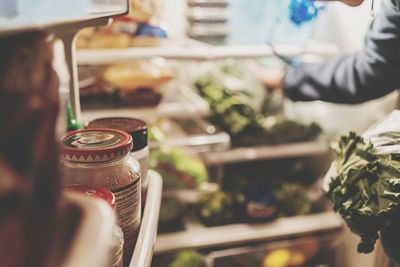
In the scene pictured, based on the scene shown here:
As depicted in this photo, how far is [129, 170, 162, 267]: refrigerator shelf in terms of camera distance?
524 mm

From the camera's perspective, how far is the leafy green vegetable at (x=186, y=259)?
1.45m

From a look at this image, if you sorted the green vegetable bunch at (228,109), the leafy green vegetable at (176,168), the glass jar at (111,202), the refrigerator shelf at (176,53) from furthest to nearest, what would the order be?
the green vegetable bunch at (228,109), the leafy green vegetable at (176,168), the refrigerator shelf at (176,53), the glass jar at (111,202)

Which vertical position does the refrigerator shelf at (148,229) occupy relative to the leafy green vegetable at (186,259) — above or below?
above

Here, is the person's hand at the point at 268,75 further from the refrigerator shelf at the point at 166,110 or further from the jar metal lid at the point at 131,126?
the jar metal lid at the point at 131,126

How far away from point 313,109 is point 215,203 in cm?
61

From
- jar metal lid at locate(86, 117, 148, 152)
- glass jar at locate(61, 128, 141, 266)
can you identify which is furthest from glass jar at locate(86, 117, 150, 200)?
glass jar at locate(61, 128, 141, 266)

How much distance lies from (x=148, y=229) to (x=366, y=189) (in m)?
0.34

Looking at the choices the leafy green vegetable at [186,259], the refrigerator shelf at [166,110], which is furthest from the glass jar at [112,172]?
the leafy green vegetable at [186,259]

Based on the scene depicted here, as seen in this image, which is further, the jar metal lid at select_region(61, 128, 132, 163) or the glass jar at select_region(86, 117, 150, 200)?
the glass jar at select_region(86, 117, 150, 200)

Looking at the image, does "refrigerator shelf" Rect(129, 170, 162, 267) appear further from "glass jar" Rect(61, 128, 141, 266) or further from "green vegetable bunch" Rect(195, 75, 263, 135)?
"green vegetable bunch" Rect(195, 75, 263, 135)

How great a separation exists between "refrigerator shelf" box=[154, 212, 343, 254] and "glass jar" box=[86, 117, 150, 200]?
0.83m

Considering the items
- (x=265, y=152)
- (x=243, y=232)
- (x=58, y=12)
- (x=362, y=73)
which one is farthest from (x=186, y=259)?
(x=58, y=12)

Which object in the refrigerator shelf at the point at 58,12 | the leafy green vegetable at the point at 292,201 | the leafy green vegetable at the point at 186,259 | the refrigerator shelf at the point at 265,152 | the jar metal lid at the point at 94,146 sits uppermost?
the refrigerator shelf at the point at 58,12

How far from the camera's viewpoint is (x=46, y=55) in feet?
0.97
